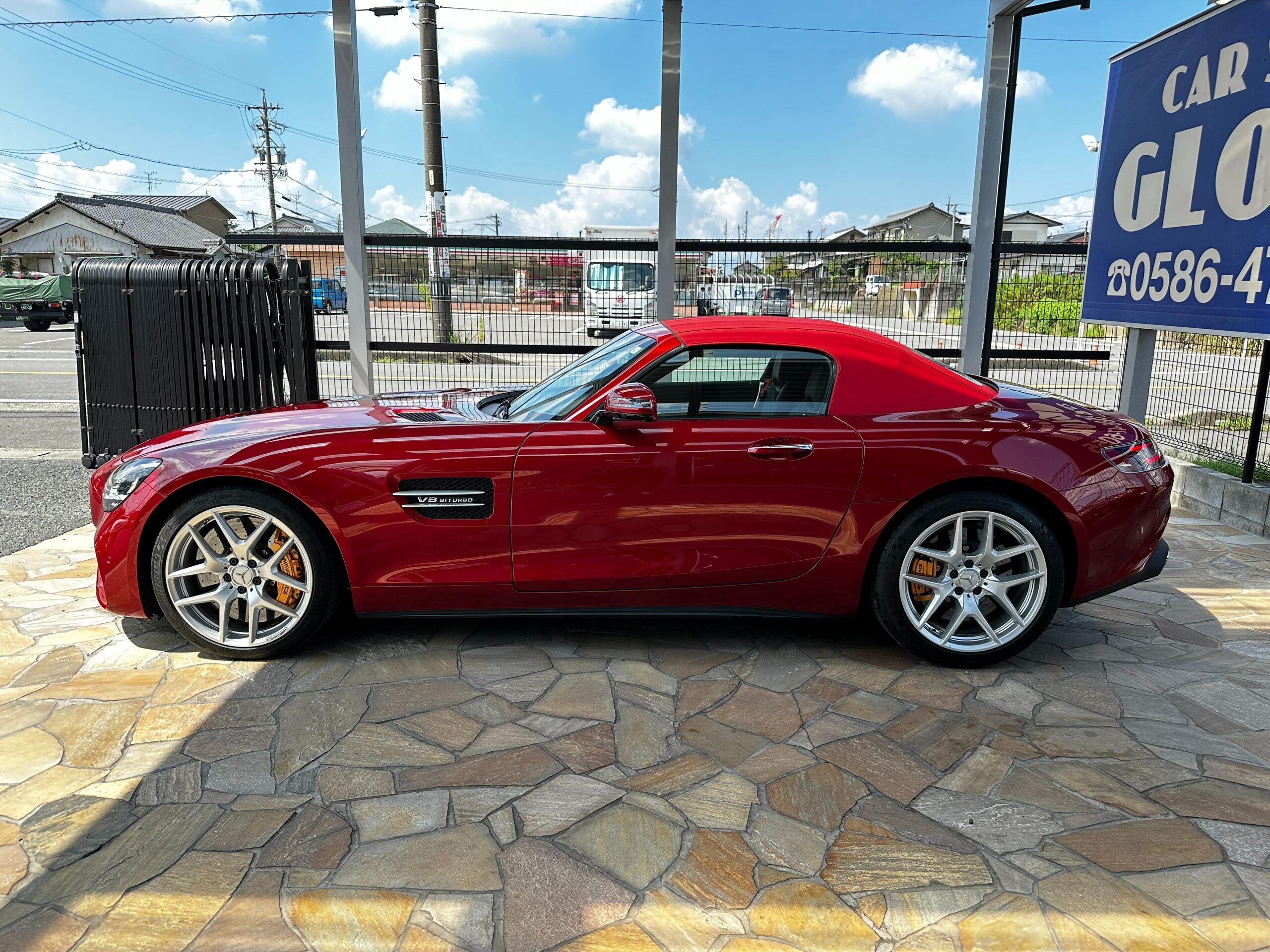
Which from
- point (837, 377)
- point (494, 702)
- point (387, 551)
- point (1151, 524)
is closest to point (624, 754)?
point (494, 702)

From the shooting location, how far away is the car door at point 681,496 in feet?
10.4

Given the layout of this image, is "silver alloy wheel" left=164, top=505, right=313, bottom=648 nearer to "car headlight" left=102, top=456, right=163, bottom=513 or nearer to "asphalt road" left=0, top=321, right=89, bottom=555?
"car headlight" left=102, top=456, right=163, bottom=513

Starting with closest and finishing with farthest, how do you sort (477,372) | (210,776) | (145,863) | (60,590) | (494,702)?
(145,863) < (210,776) < (494,702) < (60,590) < (477,372)

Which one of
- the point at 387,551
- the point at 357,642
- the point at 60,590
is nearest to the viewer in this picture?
the point at 387,551

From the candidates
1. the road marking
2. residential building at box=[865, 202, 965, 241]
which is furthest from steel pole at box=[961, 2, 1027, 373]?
the road marking

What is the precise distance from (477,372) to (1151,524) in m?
4.83

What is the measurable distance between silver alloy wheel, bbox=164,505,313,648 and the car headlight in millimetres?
279

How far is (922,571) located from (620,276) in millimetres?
4323

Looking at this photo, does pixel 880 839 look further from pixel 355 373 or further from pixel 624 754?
pixel 355 373

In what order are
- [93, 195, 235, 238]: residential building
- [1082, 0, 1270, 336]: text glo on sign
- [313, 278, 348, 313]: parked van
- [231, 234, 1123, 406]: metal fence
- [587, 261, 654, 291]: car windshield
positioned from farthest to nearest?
[93, 195, 235, 238]: residential building → [587, 261, 654, 291]: car windshield → [231, 234, 1123, 406]: metal fence → [313, 278, 348, 313]: parked van → [1082, 0, 1270, 336]: text glo on sign

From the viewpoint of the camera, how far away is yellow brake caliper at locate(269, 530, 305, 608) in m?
3.25

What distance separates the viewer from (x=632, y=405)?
3.05m


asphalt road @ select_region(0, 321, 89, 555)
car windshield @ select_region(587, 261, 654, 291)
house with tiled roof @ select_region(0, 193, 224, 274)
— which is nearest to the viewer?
asphalt road @ select_region(0, 321, 89, 555)

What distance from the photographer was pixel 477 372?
6672 mm
